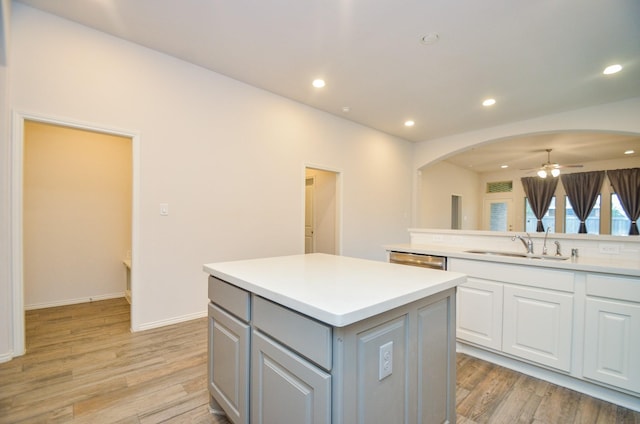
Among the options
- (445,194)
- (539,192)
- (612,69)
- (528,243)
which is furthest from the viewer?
(539,192)

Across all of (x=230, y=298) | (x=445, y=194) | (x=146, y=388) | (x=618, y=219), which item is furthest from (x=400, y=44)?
(x=618, y=219)

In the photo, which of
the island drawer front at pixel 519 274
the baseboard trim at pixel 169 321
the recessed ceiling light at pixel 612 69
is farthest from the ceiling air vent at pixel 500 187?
the baseboard trim at pixel 169 321

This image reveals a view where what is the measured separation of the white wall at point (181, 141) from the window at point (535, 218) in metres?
7.50

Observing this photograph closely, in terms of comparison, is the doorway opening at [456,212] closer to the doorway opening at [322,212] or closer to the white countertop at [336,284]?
the doorway opening at [322,212]

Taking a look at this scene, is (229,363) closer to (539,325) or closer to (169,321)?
(169,321)

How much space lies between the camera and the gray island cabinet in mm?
933

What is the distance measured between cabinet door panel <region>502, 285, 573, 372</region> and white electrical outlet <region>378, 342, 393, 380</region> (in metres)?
1.63

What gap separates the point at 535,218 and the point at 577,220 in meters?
0.97

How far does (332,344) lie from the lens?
0.92 metres

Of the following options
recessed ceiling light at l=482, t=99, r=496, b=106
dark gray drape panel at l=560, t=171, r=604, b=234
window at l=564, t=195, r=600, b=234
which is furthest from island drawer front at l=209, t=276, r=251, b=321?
window at l=564, t=195, r=600, b=234

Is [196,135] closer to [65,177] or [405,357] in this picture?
[65,177]

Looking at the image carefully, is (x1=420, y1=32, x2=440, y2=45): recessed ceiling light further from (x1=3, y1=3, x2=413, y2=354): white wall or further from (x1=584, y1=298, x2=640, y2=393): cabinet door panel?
(x1=584, y1=298, x2=640, y2=393): cabinet door panel

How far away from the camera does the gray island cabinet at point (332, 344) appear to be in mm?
933

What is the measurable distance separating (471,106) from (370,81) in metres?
1.78
